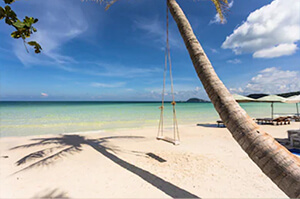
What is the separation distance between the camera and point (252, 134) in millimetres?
1744

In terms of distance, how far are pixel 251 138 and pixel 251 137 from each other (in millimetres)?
11

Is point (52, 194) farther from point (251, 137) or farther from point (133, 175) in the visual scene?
point (251, 137)

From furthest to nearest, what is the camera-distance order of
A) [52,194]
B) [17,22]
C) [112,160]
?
[112,160], [52,194], [17,22]

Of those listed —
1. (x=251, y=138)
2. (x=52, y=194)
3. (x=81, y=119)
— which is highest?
(x=251, y=138)

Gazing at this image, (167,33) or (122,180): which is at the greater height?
(167,33)

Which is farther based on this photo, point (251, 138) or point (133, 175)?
point (133, 175)

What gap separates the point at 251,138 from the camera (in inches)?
68.1

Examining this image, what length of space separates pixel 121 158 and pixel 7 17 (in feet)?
15.5

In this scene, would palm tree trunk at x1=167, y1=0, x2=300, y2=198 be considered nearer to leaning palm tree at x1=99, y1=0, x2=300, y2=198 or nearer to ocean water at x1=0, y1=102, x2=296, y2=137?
leaning palm tree at x1=99, y1=0, x2=300, y2=198

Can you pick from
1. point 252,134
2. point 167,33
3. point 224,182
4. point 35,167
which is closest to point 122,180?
point 224,182

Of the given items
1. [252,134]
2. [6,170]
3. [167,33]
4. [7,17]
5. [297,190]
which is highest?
[167,33]

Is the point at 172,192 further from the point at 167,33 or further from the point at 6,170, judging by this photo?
the point at 6,170

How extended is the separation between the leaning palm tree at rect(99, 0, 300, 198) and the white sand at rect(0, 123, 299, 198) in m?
1.94

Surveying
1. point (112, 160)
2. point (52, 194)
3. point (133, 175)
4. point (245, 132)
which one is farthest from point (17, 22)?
point (112, 160)
